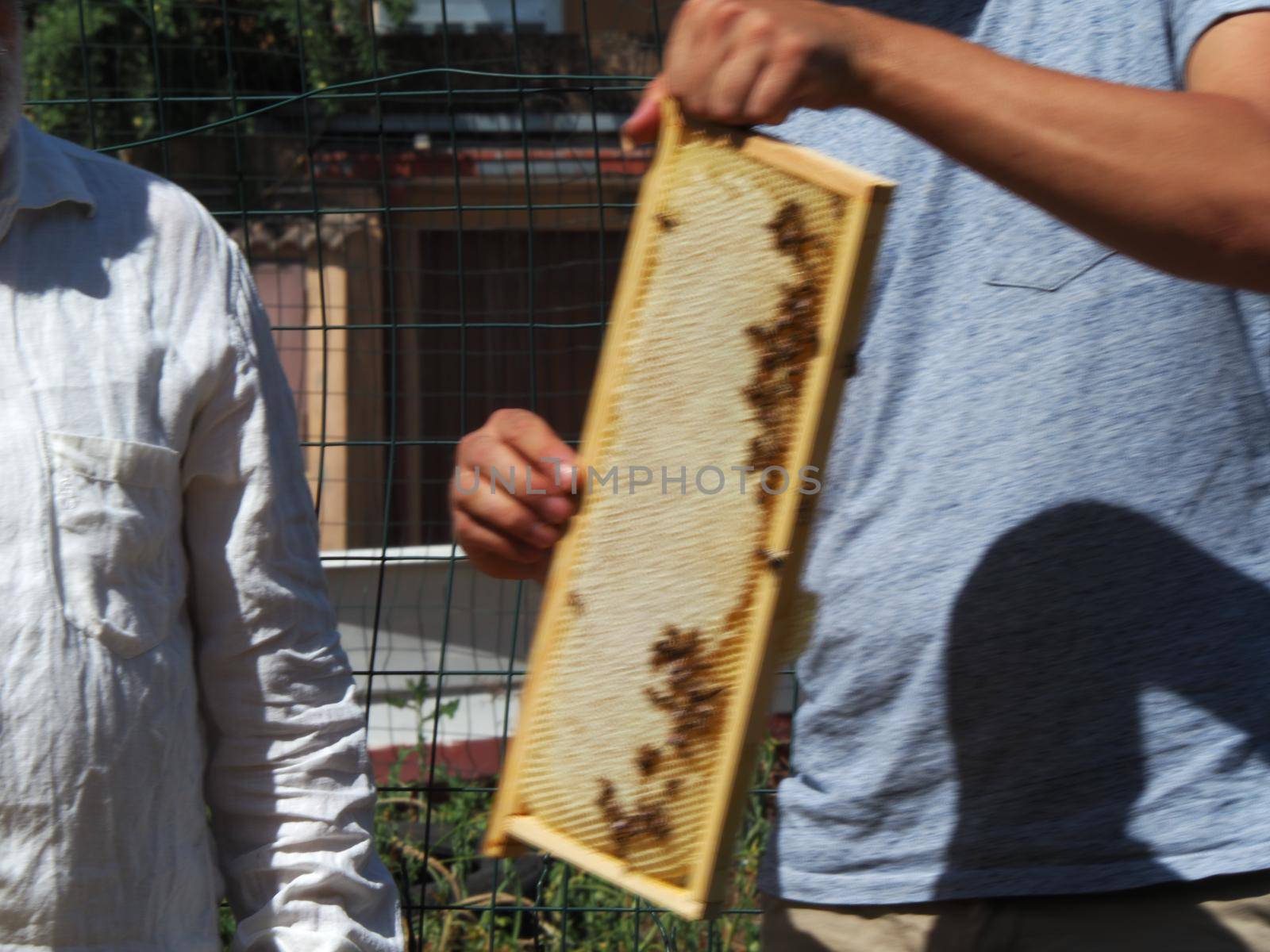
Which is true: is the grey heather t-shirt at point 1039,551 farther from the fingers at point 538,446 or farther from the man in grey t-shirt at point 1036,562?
the fingers at point 538,446

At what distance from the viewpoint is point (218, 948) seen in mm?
1806

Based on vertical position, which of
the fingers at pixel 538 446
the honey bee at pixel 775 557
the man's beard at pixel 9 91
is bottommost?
the honey bee at pixel 775 557

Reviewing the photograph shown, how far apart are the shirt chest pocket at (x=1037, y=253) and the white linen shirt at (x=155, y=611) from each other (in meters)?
1.05

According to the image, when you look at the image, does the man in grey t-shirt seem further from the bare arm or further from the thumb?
the bare arm

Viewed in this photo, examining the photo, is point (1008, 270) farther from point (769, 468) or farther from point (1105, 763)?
point (1105, 763)

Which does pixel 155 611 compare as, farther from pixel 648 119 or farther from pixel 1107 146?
pixel 1107 146

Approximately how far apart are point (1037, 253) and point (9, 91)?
1.43 m

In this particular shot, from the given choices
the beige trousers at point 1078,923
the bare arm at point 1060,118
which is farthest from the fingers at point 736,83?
the beige trousers at point 1078,923

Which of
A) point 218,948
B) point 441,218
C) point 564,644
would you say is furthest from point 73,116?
point 564,644

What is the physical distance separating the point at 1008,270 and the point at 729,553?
491mm

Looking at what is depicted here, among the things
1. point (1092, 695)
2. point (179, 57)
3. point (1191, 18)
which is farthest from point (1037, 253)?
point (179, 57)

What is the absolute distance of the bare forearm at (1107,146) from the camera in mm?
1041

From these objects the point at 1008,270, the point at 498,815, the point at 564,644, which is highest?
the point at 1008,270

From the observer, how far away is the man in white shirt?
1.66 meters
